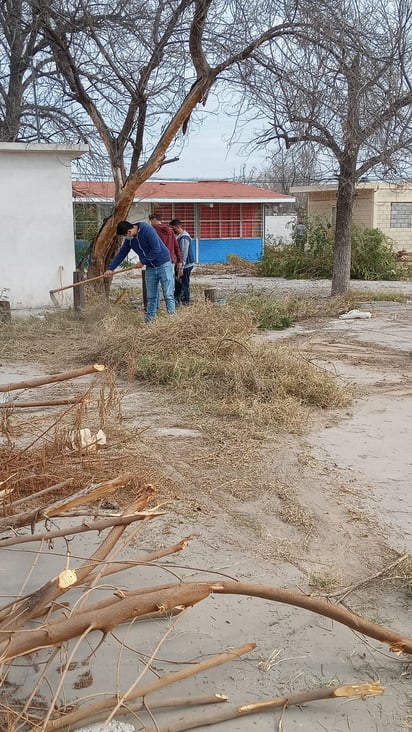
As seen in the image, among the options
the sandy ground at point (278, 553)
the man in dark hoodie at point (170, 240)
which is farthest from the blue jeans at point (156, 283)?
the sandy ground at point (278, 553)

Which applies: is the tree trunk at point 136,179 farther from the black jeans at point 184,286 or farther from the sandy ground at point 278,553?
the sandy ground at point 278,553

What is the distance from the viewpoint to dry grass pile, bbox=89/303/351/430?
6789mm

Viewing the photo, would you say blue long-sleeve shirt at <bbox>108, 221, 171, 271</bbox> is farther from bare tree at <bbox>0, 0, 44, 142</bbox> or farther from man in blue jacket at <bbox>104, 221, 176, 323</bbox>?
bare tree at <bbox>0, 0, 44, 142</bbox>

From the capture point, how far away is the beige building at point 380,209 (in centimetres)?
3005

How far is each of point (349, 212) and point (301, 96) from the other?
4.39 metres

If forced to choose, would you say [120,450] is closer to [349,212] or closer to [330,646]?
[330,646]

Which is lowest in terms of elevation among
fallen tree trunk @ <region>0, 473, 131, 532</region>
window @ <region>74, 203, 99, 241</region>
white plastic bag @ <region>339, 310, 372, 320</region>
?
white plastic bag @ <region>339, 310, 372, 320</region>

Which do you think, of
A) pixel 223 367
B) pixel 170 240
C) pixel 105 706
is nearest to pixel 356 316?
pixel 170 240

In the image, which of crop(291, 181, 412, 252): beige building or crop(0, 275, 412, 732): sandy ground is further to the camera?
crop(291, 181, 412, 252): beige building

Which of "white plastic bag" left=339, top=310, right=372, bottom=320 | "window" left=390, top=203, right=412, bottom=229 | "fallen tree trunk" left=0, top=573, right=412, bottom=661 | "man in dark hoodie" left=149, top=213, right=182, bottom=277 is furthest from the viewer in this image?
"window" left=390, top=203, right=412, bottom=229

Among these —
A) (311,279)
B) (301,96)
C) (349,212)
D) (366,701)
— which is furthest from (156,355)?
(311,279)

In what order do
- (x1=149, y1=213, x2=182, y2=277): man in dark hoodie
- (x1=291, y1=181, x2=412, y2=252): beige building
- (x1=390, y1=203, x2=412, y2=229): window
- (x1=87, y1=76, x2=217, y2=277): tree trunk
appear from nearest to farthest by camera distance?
(x1=149, y1=213, x2=182, y2=277): man in dark hoodie → (x1=87, y1=76, x2=217, y2=277): tree trunk → (x1=291, y1=181, x2=412, y2=252): beige building → (x1=390, y1=203, x2=412, y2=229): window

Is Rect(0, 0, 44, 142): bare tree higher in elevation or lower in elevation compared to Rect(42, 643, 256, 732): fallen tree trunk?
higher

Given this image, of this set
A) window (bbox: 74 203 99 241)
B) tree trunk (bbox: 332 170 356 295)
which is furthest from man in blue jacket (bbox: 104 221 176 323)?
window (bbox: 74 203 99 241)
